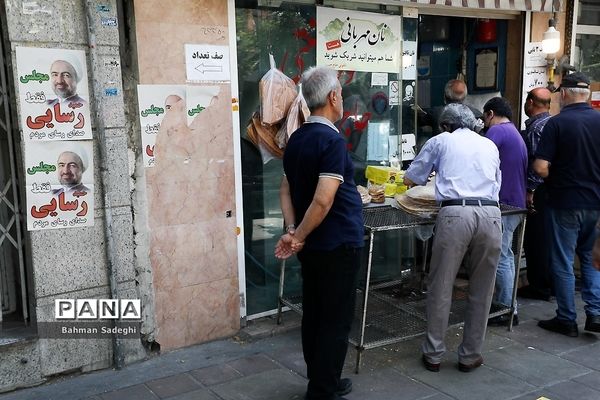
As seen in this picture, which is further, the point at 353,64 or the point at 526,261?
the point at 526,261

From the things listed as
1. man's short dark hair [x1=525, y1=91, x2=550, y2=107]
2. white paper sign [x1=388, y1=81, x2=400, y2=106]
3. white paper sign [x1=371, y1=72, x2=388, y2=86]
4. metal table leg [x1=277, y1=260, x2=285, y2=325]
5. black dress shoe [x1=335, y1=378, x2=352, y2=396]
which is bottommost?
black dress shoe [x1=335, y1=378, x2=352, y2=396]

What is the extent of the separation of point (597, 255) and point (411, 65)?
11.2 ft

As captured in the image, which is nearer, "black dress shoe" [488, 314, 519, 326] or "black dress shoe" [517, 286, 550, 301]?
"black dress shoe" [488, 314, 519, 326]

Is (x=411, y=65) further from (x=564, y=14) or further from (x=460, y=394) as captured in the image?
(x=460, y=394)

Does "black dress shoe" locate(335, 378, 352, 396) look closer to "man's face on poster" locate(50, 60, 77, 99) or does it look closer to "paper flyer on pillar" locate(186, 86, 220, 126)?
"paper flyer on pillar" locate(186, 86, 220, 126)

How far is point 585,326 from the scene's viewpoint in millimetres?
4645

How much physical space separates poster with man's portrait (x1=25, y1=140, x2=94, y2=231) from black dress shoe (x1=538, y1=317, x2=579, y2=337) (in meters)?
3.80

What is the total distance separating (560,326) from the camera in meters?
4.68

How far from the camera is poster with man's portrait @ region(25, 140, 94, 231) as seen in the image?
361 cm

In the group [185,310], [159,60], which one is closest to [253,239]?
[185,310]

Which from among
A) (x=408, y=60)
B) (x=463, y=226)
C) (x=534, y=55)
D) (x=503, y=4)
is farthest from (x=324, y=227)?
(x=534, y=55)

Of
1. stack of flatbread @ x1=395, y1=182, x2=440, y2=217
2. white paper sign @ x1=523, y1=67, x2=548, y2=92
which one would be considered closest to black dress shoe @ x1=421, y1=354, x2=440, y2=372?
stack of flatbread @ x1=395, y1=182, x2=440, y2=217

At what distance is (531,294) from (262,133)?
3232 mm

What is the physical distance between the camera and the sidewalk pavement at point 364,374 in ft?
12.1
